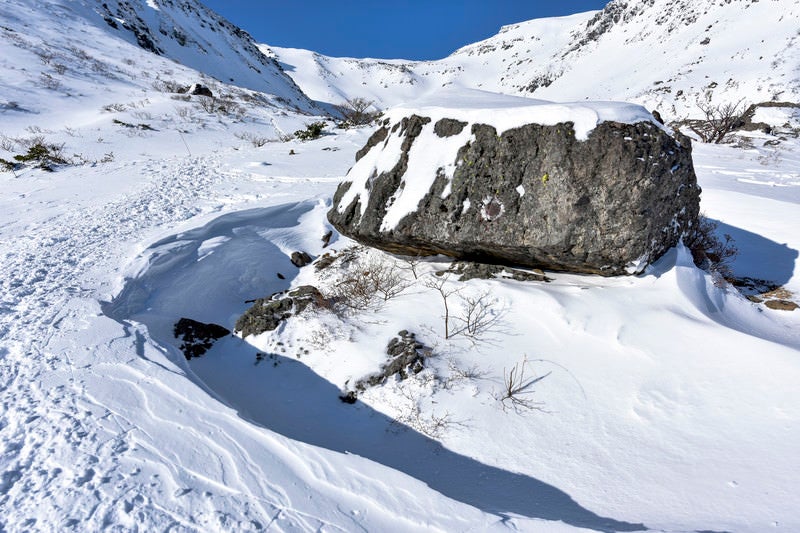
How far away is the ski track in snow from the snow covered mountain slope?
28493 millimetres

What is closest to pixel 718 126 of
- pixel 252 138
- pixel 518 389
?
pixel 518 389

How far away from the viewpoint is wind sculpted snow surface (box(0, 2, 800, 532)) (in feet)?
7.43

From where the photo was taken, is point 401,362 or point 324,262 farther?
point 324,262

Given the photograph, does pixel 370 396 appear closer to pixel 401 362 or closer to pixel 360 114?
pixel 401 362

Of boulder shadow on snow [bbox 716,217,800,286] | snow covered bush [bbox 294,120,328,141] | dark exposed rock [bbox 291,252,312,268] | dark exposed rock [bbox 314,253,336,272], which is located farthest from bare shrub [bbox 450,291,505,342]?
snow covered bush [bbox 294,120,328,141]

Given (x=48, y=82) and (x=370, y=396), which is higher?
(x=48, y=82)

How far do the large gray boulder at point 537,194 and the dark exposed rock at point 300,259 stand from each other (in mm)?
1566

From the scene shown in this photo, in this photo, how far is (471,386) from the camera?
3.77 metres

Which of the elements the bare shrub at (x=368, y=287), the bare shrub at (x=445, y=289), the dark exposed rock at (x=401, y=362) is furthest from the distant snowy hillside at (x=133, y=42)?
the dark exposed rock at (x=401, y=362)

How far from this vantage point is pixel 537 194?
4520 mm

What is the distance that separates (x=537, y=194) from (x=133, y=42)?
3213 cm

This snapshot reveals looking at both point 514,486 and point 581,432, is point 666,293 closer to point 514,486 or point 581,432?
point 581,432

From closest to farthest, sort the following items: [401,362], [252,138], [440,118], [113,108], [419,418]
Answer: [419,418] → [401,362] → [440,118] → [252,138] → [113,108]

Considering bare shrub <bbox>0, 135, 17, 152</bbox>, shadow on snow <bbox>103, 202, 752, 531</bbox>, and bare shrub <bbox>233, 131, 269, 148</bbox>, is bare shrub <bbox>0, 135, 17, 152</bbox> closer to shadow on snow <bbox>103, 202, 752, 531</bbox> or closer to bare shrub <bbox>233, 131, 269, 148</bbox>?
bare shrub <bbox>233, 131, 269, 148</bbox>
